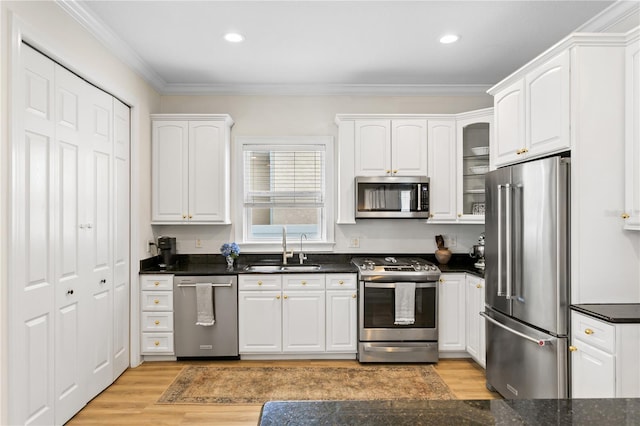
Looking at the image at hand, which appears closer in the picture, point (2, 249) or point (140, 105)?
point (2, 249)

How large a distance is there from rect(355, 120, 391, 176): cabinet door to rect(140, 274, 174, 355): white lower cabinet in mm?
2201

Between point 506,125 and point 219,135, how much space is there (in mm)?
2652

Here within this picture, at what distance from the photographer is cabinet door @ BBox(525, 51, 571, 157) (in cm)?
232

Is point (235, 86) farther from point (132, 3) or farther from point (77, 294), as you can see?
point (77, 294)

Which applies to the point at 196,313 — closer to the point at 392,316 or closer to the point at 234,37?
the point at 392,316

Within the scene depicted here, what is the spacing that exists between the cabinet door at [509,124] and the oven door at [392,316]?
1.36 metres

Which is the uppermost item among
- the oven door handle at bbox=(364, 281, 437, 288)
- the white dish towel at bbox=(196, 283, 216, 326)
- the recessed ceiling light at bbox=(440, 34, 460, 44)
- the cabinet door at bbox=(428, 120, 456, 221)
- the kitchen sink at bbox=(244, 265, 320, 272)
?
the recessed ceiling light at bbox=(440, 34, 460, 44)

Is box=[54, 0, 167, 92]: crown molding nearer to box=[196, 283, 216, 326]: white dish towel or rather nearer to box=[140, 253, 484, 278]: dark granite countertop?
box=[140, 253, 484, 278]: dark granite countertop

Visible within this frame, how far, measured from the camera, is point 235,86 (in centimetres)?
423

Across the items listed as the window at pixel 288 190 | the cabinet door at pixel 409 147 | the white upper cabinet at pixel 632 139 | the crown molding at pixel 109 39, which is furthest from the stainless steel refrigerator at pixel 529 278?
the crown molding at pixel 109 39

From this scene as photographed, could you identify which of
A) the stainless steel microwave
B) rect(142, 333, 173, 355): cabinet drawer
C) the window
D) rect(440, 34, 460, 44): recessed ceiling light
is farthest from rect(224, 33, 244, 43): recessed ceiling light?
rect(142, 333, 173, 355): cabinet drawer

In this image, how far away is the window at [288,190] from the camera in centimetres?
436

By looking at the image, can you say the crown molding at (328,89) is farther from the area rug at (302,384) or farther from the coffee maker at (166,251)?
the area rug at (302,384)

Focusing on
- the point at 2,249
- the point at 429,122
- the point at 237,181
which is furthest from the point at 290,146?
the point at 2,249
